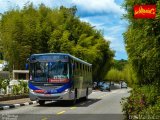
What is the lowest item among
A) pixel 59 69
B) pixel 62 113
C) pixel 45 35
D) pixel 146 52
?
pixel 62 113

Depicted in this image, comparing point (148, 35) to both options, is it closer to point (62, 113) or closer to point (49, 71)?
point (62, 113)

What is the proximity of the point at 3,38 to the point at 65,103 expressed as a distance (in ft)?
102

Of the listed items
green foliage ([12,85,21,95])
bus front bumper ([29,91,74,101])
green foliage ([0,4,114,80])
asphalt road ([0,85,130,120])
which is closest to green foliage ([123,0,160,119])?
asphalt road ([0,85,130,120])

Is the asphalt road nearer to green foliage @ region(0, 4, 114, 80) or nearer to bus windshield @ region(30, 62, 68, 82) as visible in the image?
bus windshield @ region(30, 62, 68, 82)

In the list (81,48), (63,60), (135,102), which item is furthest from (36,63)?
(81,48)

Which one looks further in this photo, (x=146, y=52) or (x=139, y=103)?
(x=146, y=52)

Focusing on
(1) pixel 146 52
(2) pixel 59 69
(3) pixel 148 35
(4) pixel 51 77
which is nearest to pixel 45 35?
(2) pixel 59 69

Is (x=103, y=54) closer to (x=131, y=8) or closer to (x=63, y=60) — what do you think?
(x=63, y=60)

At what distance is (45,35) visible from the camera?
68.9m

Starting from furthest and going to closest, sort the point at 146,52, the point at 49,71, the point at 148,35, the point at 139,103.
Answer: the point at 49,71, the point at 146,52, the point at 148,35, the point at 139,103

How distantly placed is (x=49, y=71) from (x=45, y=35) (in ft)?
131

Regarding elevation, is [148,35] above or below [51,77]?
above

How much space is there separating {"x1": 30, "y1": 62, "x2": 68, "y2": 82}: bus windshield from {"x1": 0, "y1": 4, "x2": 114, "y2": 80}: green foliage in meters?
33.2

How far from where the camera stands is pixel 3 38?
205 ft
